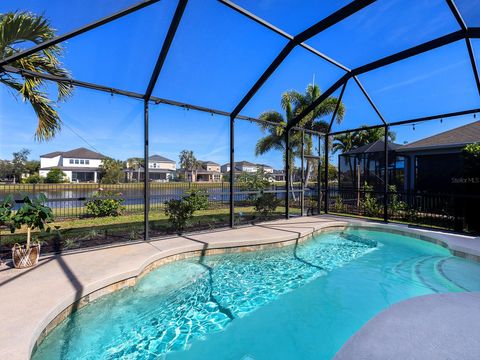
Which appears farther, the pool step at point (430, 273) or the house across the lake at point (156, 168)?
the house across the lake at point (156, 168)

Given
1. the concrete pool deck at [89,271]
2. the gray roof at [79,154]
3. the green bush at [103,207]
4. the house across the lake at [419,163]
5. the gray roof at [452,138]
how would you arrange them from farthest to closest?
the gray roof at [79,154]
the house across the lake at [419,163]
the gray roof at [452,138]
the green bush at [103,207]
the concrete pool deck at [89,271]

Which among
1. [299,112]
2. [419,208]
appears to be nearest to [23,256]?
[419,208]

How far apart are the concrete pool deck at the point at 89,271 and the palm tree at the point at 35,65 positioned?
235 cm

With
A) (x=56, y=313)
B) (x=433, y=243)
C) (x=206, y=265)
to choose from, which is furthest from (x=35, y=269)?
(x=433, y=243)

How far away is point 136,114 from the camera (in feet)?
18.2

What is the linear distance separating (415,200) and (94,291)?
870 cm

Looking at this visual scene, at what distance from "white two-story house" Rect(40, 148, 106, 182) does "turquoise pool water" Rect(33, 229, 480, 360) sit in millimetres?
37535

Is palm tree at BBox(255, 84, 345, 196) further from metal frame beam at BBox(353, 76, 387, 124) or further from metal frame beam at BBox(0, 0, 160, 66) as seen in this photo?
metal frame beam at BBox(0, 0, 160, 66)

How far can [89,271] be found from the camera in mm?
3555

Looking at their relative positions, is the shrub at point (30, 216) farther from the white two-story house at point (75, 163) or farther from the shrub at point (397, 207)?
the white two-story house at point (75, 163)

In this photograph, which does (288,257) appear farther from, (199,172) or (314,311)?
(199,172)

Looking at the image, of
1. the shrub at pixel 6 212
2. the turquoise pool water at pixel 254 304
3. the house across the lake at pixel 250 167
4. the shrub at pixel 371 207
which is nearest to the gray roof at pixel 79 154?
the house across the lake at pixel 250 167

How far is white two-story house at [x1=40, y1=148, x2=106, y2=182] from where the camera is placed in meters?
37.9

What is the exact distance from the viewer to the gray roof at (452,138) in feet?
33.0
